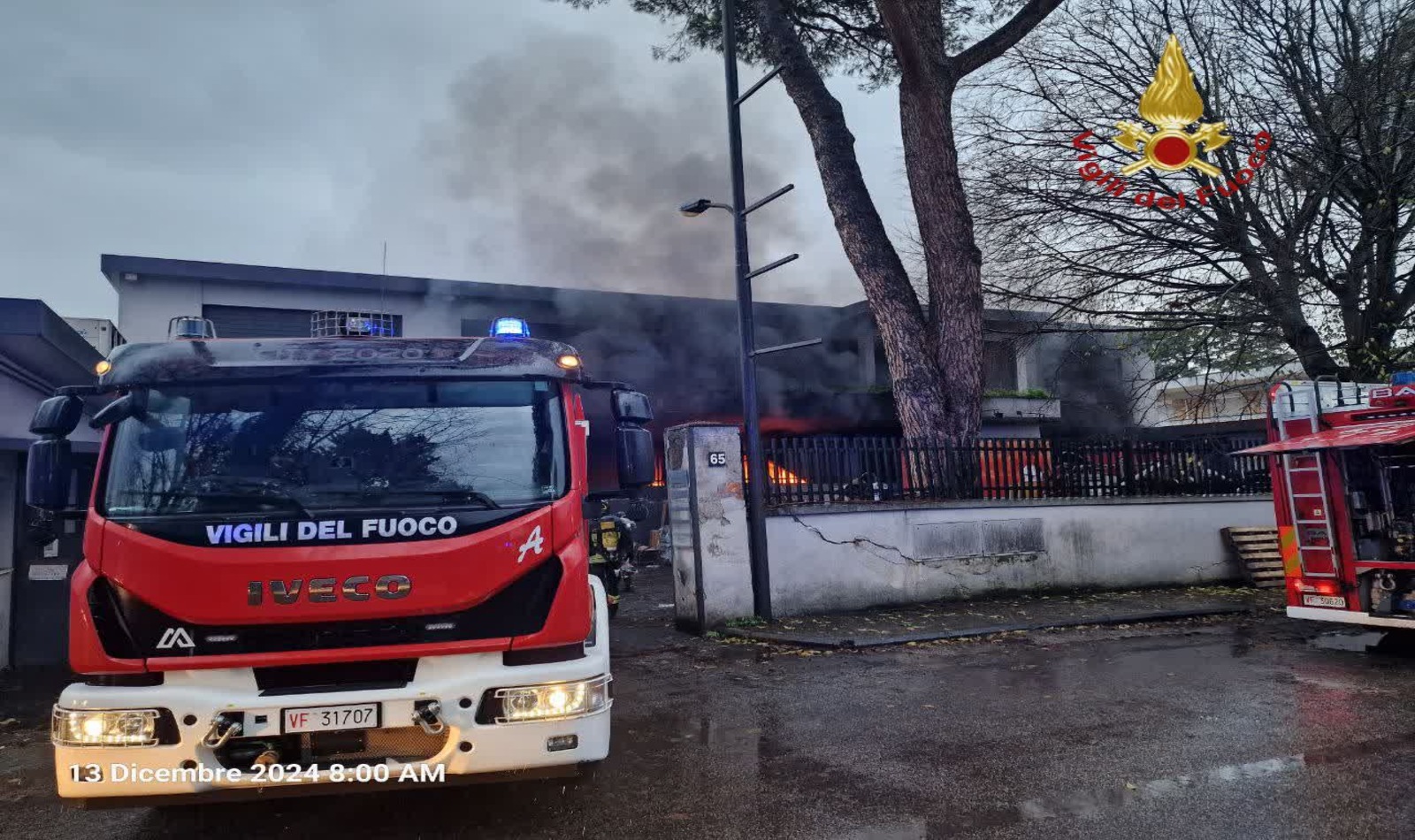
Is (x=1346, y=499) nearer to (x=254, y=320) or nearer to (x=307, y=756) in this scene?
(x=307, y=756)

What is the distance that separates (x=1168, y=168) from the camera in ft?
43.8

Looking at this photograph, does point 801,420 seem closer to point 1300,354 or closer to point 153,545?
point 1300,354

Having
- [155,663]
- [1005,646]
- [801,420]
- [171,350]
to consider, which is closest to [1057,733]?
[1005,646]

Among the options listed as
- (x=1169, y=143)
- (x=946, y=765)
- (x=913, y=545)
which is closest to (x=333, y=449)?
(x=946, y=765)

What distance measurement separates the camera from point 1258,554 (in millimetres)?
12750

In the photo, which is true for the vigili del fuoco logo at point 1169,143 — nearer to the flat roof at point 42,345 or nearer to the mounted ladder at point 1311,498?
the mounted ladder at point 1311,498

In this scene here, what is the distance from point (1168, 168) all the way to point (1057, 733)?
35.4 feet

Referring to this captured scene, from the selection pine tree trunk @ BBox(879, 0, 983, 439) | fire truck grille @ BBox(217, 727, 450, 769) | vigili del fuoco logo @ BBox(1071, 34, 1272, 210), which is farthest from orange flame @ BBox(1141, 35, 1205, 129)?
fire truck grille @ BBox(217, 727, 450, 769)

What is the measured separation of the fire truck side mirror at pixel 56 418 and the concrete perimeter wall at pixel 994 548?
268 inches

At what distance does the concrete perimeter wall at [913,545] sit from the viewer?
30.9 feet

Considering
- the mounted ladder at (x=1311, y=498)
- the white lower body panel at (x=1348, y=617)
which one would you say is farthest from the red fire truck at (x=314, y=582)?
the mounted ladder at (x=1311, y=498)

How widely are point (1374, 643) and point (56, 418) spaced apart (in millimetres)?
10147

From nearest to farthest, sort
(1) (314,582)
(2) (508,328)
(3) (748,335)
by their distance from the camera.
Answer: (1) (314,582) → (2) (508,328) → (3) (748,335)

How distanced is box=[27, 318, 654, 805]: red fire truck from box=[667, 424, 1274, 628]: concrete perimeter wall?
17.2 feet
